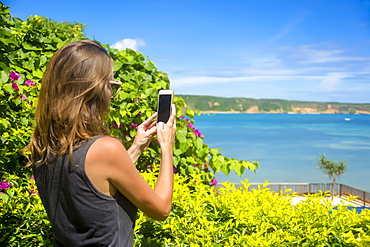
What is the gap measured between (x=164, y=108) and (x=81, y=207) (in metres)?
0.60

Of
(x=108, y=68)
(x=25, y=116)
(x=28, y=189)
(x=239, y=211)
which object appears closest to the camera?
(x=108, y=68)

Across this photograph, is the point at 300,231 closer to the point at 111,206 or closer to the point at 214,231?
the point at 214,231

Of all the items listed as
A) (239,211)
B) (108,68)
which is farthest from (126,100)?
(108,68)

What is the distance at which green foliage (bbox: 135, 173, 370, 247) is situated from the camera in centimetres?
212

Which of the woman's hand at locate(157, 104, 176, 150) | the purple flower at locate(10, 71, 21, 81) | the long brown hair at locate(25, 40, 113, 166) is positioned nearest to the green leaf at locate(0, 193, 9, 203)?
the purple flower at locate(10, 71, 21, 81)

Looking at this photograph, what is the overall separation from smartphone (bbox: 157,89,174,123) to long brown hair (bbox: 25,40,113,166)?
0.33 metres

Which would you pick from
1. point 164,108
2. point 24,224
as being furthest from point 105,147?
point 24,224

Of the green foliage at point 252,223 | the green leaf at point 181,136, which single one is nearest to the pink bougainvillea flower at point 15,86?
the green leaf at point 181,136

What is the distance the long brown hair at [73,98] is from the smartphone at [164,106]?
0.33 meters

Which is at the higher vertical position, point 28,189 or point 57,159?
point 57,159

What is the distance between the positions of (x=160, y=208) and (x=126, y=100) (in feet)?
8.80

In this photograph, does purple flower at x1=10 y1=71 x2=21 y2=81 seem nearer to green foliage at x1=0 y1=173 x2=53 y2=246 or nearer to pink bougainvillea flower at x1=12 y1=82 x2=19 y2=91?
pink bougainvillea flower at x1=12 y1=82 x2=19 y2=91

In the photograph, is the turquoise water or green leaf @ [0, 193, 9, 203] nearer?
green leaf @ [0, 193, 9, 203]

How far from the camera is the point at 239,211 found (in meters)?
2.35
